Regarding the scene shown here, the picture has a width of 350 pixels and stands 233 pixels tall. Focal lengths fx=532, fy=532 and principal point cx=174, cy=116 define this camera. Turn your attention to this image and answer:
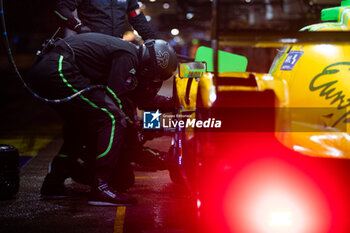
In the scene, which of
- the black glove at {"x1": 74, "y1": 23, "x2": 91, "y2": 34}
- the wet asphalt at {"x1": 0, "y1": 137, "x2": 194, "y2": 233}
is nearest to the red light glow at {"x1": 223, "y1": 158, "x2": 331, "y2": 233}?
the wet asphalt at {"x1": 0, "y1": 137, "x2": 194, "y2": 233}

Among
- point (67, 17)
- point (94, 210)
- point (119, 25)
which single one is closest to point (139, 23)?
point (119, 25)

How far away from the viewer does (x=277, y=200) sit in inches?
113

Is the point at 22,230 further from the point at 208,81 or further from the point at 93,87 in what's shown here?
the point at 208,81

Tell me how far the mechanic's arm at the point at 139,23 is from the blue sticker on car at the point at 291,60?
2026mm

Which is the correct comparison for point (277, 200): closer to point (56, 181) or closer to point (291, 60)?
point (291, 60)

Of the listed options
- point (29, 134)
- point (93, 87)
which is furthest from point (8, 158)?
point (29, 134)

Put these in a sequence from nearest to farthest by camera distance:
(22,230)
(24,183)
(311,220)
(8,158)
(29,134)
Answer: (311,220) → (22,230) → (8,158) → (24,183) → (29,134)

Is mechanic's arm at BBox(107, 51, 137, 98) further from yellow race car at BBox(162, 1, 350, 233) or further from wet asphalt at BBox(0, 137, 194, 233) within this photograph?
yellow race car at BBox(162, 1, 350, 233)

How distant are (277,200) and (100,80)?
274 cm

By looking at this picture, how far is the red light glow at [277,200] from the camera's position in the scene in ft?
9.38

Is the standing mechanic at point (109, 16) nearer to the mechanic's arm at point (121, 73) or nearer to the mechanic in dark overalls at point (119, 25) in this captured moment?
the mechanic in dark overalls at point (119, 25)

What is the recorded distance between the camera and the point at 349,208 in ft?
9.61

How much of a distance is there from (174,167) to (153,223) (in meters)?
1.09

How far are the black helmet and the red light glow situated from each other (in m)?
2.37
